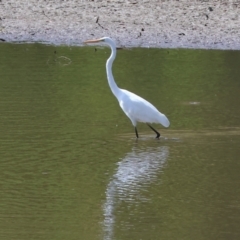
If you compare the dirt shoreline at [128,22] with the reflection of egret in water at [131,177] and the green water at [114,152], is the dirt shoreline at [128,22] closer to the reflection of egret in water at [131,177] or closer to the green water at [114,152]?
the green water at [114,152]

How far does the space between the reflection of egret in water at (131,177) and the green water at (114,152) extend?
1cm

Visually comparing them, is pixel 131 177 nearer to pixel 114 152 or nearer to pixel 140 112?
pixel 114 152

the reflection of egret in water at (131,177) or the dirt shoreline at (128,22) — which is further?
the dirt shoreline at (128,22)

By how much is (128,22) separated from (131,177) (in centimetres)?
1021

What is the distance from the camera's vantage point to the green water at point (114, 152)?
23.2 ft

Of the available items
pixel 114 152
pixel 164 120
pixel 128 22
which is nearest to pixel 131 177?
pixel 114 152

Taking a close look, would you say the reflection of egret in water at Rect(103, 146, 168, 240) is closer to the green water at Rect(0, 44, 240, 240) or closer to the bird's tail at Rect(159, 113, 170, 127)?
the green water at Rect(0, 44, 240, 240)

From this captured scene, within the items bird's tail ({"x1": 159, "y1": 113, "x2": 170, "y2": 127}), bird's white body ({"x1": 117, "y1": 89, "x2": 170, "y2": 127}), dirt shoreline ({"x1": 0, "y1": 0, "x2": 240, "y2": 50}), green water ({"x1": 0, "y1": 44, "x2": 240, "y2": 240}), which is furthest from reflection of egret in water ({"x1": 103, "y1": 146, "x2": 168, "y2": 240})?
dirt shoreline ({"x1": 0, "y1": 0, "x2": 240, "y2": 50})

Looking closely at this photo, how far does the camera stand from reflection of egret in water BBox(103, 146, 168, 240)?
743 centimetres

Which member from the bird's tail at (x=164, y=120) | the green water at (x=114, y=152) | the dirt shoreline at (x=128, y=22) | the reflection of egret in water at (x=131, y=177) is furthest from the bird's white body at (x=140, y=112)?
the dirt shoreline at (x=128, y=22)

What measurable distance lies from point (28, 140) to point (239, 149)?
245 cm

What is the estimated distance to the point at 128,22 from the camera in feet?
60.6

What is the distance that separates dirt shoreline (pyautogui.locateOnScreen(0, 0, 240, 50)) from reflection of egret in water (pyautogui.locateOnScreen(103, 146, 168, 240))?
790 centimetres

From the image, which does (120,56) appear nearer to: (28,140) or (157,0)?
(157,0)
